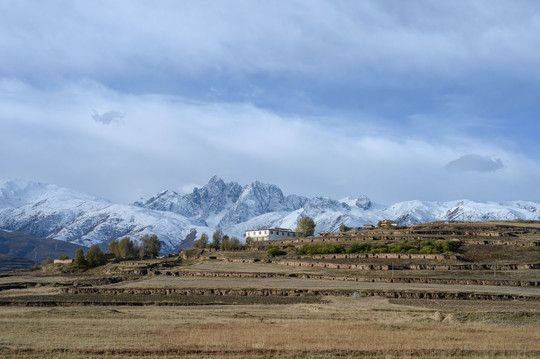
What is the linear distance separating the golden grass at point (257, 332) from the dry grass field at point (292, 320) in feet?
0.22

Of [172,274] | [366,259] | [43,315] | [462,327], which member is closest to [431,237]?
[366,259]

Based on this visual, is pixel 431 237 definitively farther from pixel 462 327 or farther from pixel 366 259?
pixel 462 327

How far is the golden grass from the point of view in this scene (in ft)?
81.5

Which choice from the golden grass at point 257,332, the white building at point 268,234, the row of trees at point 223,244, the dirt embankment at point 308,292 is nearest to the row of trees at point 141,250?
the row of trees at point 223,244

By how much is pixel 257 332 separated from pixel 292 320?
6919 mm

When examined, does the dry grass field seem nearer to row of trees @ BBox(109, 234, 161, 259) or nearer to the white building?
row of trees @ BBox(109, 234, 161, 259)

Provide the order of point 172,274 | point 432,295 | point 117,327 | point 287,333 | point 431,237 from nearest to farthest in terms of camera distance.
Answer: point 287,333 < point 117,327 < point 432,295 < point 172,274 < point 431,237

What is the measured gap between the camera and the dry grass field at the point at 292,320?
24.9 metres

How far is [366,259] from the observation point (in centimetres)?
9075

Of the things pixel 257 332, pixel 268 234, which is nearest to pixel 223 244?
pixel 268 234

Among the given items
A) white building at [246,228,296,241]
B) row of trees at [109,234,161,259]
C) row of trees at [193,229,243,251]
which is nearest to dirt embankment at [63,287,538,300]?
row of trees at [193,229,243,251]

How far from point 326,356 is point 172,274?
68932 mm

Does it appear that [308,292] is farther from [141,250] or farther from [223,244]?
[141,250]

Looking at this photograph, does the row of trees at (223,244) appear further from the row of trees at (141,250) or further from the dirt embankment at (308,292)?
the dirt embankment at (308,292)
